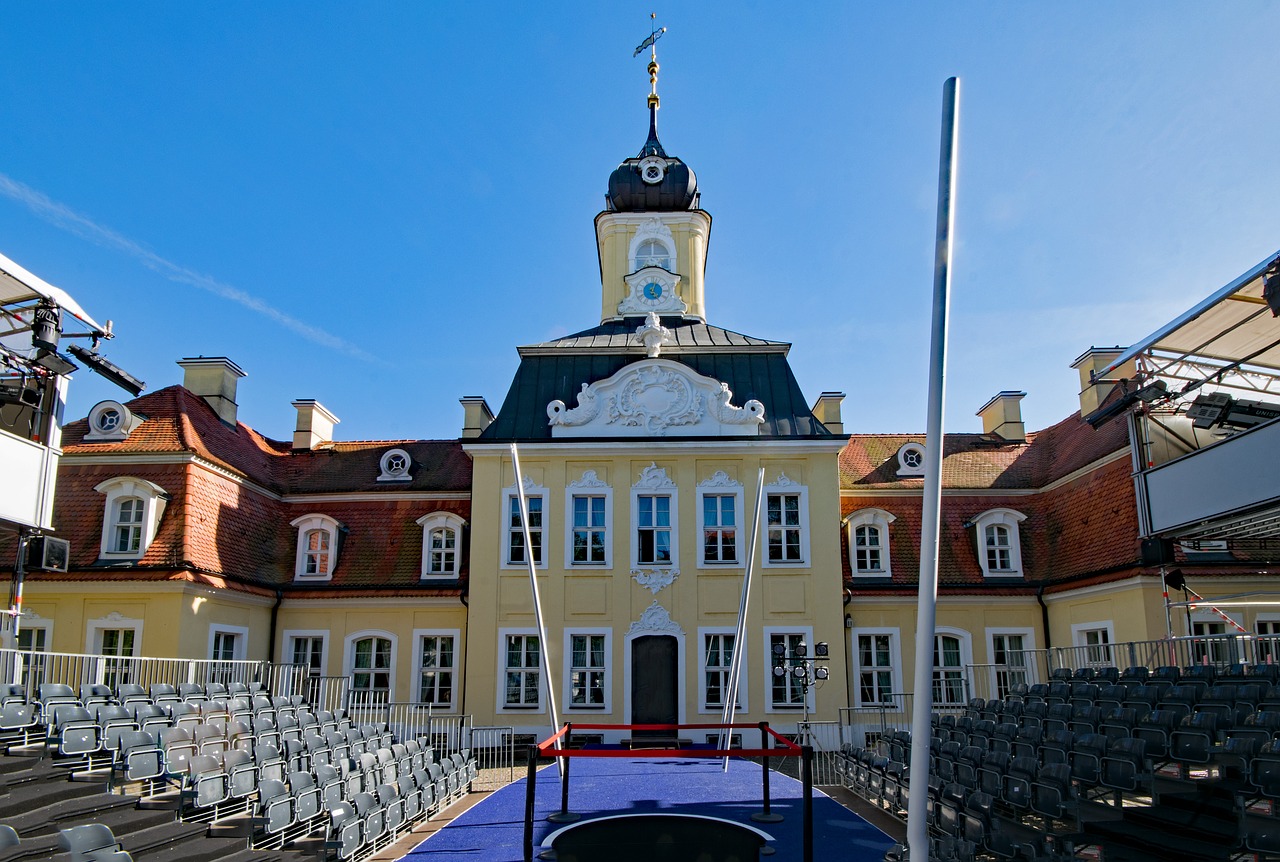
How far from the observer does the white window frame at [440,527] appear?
25.5m

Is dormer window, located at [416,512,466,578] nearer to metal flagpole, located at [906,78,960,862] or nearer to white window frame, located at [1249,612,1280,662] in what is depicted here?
white window frame, located at [1249,612,1280,662]

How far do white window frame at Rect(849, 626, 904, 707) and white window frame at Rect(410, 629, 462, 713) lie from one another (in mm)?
10251

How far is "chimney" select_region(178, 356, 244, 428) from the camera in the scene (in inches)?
1081

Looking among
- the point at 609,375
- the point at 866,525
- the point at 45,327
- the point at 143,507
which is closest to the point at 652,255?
the point at 609,375

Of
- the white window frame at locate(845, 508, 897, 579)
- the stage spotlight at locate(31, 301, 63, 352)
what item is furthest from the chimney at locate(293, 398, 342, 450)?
the white window frame at locate(845, 508, 897, 579)

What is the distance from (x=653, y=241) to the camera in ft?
99.6

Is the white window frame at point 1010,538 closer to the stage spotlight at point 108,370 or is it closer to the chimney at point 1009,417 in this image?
the chimney at point 1009,417

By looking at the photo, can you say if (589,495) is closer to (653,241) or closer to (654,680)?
(654,680)

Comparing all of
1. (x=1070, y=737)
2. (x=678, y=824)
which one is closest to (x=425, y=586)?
(x=678, y=824)

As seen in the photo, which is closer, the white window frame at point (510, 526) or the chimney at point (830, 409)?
the white window frame at point (510, 526)

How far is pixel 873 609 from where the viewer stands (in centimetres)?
2500

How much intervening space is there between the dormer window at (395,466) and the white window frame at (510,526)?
4.31 metres

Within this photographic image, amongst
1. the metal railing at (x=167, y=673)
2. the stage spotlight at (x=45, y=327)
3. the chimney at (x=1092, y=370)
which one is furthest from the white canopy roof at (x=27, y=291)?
the chimney at (x=1092, y=370)

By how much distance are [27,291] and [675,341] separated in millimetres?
15775
